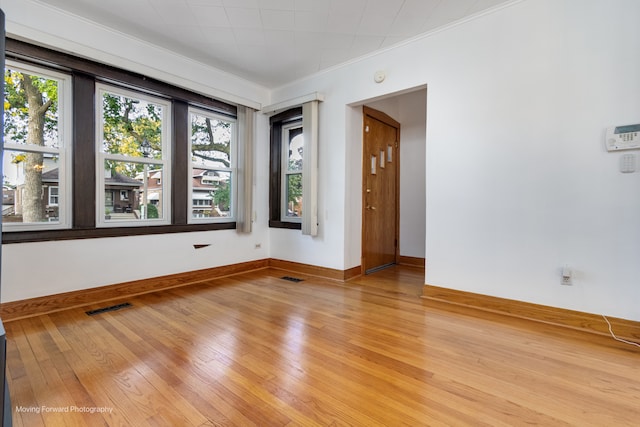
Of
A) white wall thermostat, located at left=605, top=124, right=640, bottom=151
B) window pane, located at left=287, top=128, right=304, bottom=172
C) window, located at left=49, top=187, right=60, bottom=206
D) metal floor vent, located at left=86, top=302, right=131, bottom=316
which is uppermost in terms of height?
window pane, located at left=287, top=128, right=304, bottom=172

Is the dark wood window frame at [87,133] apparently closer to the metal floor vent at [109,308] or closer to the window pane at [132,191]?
the window pane at [132,191]

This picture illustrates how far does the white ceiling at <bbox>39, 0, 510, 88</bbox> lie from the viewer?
2637mm

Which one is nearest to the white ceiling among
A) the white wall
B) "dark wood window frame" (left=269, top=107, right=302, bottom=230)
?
the white wall

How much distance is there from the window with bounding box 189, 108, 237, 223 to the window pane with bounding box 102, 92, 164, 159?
407mm

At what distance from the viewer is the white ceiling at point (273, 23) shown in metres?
2.64

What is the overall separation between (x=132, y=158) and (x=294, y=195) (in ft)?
6.77

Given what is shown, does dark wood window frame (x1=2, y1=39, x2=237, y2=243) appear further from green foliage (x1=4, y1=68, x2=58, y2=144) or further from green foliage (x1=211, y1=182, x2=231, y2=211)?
green foliage (x1=211, y1=182, x2=231, y2=211)

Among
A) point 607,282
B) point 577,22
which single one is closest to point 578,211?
point 607,282

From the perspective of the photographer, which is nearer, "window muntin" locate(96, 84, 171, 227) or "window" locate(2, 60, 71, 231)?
"window" locate(2, 60, 71, 231)

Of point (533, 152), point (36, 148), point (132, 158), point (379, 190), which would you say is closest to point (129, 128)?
point (132, 158)

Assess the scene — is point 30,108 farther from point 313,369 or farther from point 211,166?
point 313,369

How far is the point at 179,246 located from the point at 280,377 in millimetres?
2520

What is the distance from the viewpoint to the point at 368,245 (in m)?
4.23

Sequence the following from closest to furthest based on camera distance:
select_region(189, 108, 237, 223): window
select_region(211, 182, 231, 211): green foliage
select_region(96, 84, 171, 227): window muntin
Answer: select_region(96, 84, 171, 227): window muntin → select_region(189, 108, 237, 223): window → select_region(211, 182, 231, 211): green foliage
